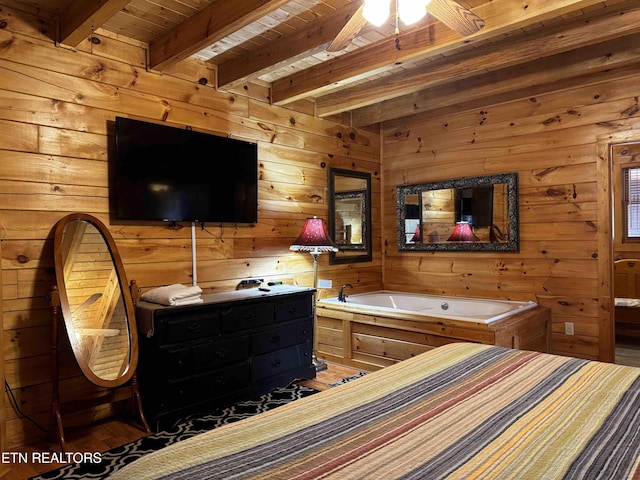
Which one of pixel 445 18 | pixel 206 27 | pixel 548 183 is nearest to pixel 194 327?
pixel 206 27

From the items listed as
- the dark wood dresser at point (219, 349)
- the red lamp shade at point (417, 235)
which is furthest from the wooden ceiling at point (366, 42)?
the dark wood dresser at point (219, 349)

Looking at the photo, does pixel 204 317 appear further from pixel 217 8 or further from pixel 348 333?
pixel 217 8

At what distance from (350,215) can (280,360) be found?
6.52 ft

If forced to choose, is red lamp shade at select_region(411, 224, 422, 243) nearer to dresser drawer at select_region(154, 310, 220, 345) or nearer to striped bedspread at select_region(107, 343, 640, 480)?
dresser drawer at select_region(154, 310, 220, 345)

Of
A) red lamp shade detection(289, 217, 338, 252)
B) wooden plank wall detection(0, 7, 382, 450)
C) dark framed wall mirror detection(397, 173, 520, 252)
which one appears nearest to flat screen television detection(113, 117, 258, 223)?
wooden plank wall detection(0, 7, 382, 450)

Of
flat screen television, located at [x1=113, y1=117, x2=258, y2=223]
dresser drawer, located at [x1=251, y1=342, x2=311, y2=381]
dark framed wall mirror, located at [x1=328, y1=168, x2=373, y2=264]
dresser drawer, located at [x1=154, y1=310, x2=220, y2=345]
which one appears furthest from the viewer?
dark framed wall mirror, located at [x1=328, y1=168, x2=373, y2=264]

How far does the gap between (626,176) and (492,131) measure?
2.84m

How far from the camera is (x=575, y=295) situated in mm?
3855

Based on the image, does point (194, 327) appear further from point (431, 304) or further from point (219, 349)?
point (431, 304)

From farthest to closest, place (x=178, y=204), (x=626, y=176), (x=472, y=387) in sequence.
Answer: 1. (x=626, y=176)
2. (x=178, y=204)
3. (x=472, y=387)

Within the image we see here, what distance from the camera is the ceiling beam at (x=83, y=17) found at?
7.59 ft

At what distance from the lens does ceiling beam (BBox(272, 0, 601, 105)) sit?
2398 mm

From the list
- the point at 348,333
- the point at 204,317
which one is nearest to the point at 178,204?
the point at 204,317

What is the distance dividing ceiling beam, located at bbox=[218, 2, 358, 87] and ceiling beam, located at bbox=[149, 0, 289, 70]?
0.54 meters
